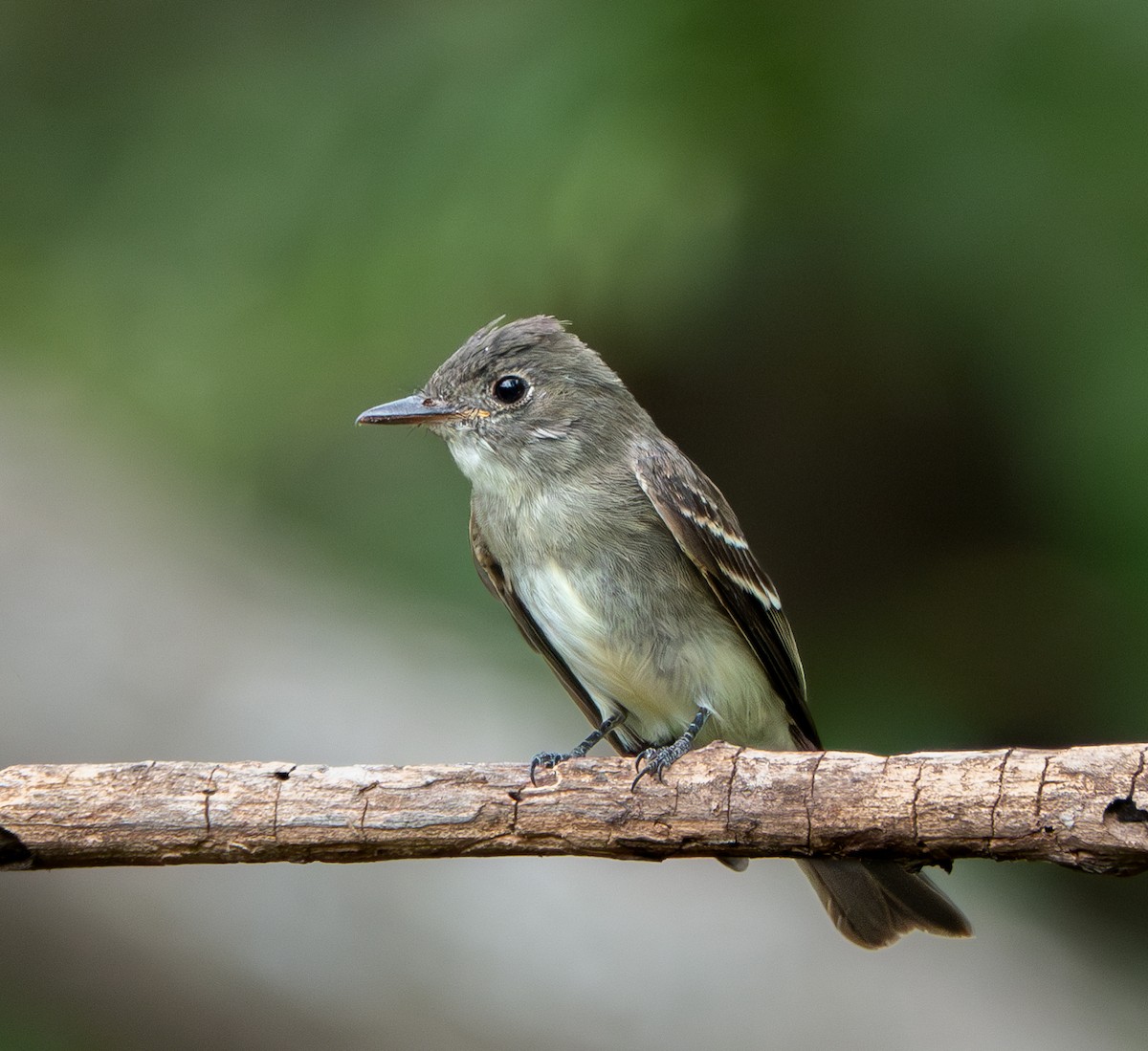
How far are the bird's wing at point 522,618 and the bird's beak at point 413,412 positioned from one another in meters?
0.30

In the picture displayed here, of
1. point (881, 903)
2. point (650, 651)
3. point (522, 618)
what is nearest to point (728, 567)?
point (650, 651)

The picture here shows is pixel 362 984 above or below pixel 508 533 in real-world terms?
below

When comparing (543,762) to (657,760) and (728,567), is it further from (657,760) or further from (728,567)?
(728,567)

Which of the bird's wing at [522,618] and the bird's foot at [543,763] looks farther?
the bird's wing at [522,618]

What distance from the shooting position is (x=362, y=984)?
4.59 metres

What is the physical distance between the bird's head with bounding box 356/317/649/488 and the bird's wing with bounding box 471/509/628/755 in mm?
207

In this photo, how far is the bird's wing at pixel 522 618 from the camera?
13.3ft

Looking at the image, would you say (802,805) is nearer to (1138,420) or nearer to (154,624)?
(1138,420)

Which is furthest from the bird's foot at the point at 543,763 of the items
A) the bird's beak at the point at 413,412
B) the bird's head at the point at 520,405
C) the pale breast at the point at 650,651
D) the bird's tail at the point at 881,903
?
the bird's beak at the point at 413,412

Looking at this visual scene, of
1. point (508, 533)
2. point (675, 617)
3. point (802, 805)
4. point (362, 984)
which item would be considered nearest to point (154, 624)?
point (362, 984)

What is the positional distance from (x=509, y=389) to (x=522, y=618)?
0.67 m

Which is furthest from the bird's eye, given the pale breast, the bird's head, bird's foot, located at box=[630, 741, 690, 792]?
bird's foot, located at box=[630, 741, 690, 792]

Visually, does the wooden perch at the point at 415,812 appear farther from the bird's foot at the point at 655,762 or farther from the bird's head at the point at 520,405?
the bird's head at the point at 520,405

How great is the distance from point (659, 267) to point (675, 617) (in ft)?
3.49
